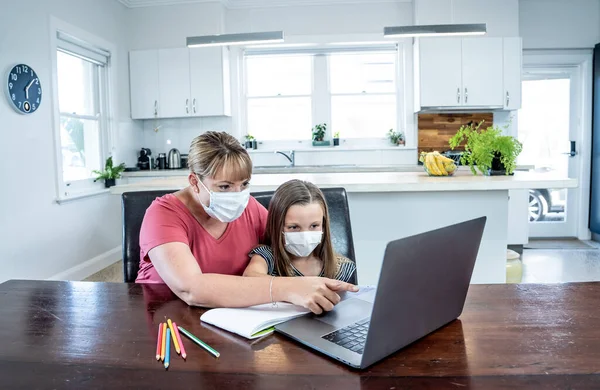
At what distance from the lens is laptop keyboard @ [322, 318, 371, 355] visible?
915 mm

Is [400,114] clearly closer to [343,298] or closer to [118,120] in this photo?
[118,120]

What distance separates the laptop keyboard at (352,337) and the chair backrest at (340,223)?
0.68 metres

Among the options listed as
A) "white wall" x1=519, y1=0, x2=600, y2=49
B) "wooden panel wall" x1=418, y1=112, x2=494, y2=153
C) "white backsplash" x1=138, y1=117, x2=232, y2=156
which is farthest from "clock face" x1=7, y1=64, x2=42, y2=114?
"white wall" x1=519, y1=0, x2=600, y2=49

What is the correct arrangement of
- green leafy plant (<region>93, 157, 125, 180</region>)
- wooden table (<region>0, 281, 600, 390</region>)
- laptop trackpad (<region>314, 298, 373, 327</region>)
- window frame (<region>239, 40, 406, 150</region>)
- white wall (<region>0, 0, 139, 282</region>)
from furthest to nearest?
window frame (<region>239, 40, 406, 150</region>)
green leafy plant (<region>93, 157, 125, 180</region>)
white wall (<region>0, 0, 139, 282</region>)
laptop trackpad (<region>314, 298, 373, 327</region>)
wooden table (<region>0, 281, 600, 390</region>)

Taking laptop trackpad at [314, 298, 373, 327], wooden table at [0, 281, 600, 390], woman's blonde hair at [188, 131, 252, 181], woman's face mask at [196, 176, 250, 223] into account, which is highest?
woman's blonde hair at [188, 131, 252, 181]

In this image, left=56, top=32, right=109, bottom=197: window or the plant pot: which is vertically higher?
left=56, top=32, right=109, bottom=197: window

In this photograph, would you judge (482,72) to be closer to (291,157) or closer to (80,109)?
(291,157)

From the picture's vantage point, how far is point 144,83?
5234 millimetres

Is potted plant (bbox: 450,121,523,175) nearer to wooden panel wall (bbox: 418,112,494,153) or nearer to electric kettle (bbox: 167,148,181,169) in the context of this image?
wooden panel wall (bbox: 418,112,494,153)

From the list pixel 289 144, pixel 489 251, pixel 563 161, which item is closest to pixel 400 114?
pixel 289 144

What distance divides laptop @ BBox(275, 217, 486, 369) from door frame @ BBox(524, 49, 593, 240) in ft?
16.7

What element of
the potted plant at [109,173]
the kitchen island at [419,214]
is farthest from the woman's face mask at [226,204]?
the potted plant at [109,173]

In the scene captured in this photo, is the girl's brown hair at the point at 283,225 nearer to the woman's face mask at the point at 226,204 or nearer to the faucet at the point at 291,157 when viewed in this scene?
the woman's face mask at the point at 226,204

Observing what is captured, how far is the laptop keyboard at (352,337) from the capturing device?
3.00 feet
